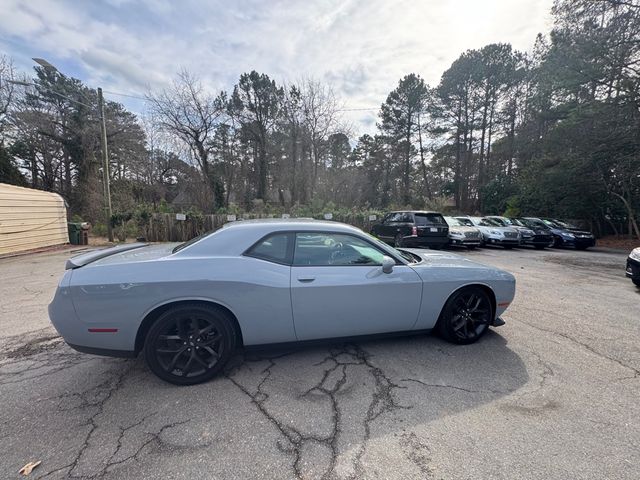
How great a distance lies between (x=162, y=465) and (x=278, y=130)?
1078 inches

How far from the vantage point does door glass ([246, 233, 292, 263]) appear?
2.74 metres

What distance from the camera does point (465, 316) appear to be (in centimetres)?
332

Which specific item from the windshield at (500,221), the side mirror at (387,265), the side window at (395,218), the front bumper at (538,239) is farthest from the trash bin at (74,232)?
the front bumper at (538,239)

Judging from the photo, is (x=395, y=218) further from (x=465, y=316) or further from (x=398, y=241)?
(x=465, y=316)

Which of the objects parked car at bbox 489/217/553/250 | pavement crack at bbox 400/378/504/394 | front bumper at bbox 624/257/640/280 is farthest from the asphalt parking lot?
parked car at bbox 489/217/553/250

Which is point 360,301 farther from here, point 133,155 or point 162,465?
point 133,155

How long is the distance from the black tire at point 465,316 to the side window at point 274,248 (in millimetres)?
1897

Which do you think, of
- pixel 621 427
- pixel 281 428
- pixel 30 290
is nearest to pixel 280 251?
pixel 281 428

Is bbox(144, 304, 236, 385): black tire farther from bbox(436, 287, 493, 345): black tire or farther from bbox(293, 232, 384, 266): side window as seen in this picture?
bbox(436, 287, 493, 345): black tire

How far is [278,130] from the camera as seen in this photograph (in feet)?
86.7

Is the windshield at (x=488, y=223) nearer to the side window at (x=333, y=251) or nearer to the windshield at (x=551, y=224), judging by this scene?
the windshield at (x=551, y=224)

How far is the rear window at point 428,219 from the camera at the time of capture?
10923mm

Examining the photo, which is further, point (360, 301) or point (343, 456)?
point (360, 301)

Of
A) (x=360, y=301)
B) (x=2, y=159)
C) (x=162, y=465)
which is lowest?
(x=162, y=465)
